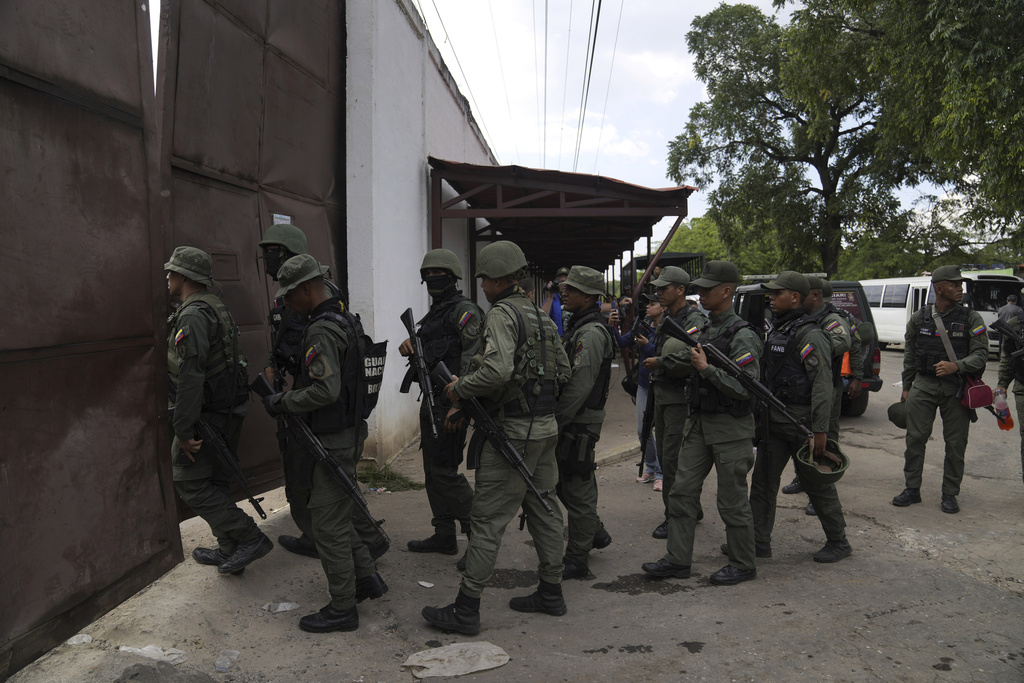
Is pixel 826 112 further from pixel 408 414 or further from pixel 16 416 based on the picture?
pixel 16 416

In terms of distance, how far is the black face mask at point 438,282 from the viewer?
413cm

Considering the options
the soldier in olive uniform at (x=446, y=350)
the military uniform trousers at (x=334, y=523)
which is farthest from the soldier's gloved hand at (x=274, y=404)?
the soldier in olive uniform at (x=446, y=350)

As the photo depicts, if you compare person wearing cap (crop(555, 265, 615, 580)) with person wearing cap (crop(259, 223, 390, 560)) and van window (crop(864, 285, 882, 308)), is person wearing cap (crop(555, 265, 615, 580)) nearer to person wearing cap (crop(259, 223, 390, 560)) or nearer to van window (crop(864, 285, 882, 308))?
person wearing cap (crop(259, 223, 390, 560))

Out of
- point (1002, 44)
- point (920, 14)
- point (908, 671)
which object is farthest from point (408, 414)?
point (920, 14)

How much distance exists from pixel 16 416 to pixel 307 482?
121cm

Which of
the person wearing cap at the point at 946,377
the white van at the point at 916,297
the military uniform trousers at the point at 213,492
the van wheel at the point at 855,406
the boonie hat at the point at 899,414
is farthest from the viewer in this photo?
the white van at the point at 916,297

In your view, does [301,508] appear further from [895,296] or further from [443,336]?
[895,296]

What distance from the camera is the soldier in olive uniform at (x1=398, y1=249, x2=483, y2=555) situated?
4113 mm

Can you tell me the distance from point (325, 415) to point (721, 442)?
2.21m

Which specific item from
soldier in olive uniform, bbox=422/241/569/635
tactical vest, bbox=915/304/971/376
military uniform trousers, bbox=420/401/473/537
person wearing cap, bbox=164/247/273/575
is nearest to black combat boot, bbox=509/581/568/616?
soldier in olive uniform, bbox=422/241/569/635

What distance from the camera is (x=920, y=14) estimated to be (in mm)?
12844

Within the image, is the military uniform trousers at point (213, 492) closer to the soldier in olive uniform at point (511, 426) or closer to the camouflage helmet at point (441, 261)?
the soldier in olive uniform at point (511, 426)

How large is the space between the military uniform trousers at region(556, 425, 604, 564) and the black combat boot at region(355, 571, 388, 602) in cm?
113

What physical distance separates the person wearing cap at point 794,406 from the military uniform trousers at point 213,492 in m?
3.10
